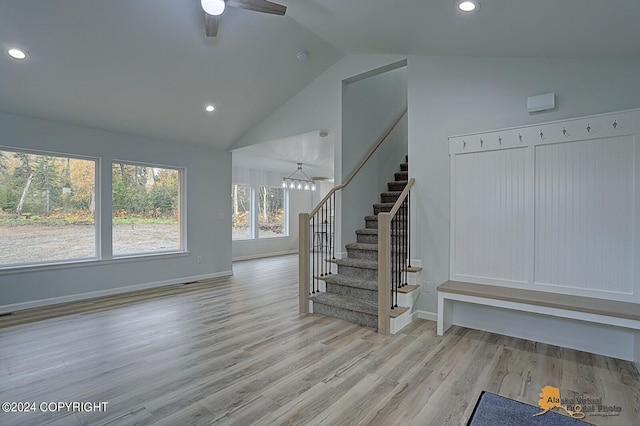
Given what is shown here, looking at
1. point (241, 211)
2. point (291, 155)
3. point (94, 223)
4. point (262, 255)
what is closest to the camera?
point (94, 223)

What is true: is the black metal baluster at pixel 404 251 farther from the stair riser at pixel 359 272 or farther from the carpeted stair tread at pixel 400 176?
the carpeted stair tread at pixel 400 176

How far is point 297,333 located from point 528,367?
6.91 ft

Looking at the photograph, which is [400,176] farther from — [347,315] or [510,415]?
[510,415]

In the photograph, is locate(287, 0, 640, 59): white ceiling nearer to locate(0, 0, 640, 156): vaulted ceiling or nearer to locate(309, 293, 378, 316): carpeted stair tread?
locate(0, 0, 640, 156): vaulted ceiling

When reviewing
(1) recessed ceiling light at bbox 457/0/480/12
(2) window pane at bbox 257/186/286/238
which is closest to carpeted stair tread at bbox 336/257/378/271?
(1) recessed ceiling light at bbox 457/0/480/12

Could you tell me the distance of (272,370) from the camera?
260cm

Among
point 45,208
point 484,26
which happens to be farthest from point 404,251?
point 45,208

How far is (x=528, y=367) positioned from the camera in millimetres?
2645

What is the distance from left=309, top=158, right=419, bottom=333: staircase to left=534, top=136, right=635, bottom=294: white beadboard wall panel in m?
1.38

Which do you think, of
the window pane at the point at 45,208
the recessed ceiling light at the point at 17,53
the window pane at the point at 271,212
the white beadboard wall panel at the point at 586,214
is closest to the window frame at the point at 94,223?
the window pane at the point at 45,208

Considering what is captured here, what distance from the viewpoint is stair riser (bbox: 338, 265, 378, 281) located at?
4039mm

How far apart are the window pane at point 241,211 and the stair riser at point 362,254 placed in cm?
514

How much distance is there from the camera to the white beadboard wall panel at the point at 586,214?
8.98 ft

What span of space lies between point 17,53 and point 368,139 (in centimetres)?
434
